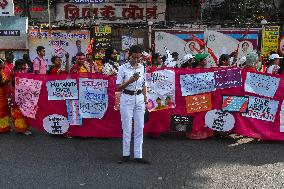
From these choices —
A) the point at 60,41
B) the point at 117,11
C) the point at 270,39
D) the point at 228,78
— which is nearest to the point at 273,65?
the point at 228,78

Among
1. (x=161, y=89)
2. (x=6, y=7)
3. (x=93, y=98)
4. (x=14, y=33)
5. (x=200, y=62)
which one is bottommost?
(x=93, y=98)

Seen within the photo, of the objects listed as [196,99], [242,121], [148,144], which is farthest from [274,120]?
[148,144]

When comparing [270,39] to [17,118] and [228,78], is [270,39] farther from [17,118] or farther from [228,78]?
[17,118]

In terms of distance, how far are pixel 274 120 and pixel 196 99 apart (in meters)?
1.36

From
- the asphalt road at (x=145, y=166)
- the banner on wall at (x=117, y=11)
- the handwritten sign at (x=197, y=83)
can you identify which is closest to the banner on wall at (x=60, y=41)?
the banner on wall at (x=117, y=11)

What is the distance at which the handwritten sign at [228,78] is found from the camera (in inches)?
323

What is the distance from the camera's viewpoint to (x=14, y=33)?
1694 centimetres

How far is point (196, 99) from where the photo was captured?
832cm

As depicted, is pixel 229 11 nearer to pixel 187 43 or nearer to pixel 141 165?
pixel 187 43

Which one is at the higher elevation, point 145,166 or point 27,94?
point 27,94

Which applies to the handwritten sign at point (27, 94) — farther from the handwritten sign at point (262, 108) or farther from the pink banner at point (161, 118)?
the handwritten sign at point (262, 108)

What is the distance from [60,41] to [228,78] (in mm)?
10145

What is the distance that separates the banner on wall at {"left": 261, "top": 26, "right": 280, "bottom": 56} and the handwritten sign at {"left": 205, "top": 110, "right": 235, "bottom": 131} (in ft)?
28.7

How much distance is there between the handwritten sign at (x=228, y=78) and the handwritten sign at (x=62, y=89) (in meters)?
2.47
